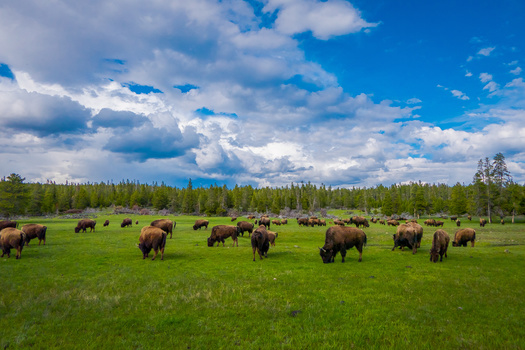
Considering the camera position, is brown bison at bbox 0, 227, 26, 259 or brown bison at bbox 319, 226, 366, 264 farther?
brown bison at bbox 0, 227, 26, 259

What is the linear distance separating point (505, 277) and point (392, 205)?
104 meters

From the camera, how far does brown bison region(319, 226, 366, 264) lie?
17.7 meters

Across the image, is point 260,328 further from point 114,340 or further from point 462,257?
point 462,257

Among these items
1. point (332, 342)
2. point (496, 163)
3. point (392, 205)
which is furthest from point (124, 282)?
point (392, 205)

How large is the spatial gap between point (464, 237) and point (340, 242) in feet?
64.0

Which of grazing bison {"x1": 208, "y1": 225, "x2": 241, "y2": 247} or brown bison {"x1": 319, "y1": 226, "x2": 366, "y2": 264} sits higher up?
brown bison {"x1": 319, "y1": 226, "x2": 366, "y2": 264}

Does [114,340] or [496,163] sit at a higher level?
[496,163]

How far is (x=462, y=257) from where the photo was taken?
19.2m

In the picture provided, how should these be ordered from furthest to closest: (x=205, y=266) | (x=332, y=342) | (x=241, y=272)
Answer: (x=205, y=266), (x=241, y=272), (x=332, y=342)

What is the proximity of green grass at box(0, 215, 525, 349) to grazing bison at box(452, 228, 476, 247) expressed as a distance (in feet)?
39.7

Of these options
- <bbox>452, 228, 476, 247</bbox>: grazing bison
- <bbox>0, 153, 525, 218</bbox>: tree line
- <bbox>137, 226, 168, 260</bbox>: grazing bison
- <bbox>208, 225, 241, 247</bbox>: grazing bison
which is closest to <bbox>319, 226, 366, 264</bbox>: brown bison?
<bbox>208, 225, 241, 247</bbox>: grazing bison

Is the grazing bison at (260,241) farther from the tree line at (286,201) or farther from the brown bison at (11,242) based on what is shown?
the tree line at (286,201)

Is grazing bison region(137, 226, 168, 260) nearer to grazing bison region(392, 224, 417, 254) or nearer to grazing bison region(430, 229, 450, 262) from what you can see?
grazing bison region(430, 229, 450, 262)

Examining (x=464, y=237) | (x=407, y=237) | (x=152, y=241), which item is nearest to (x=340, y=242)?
(x=407, y=237)
